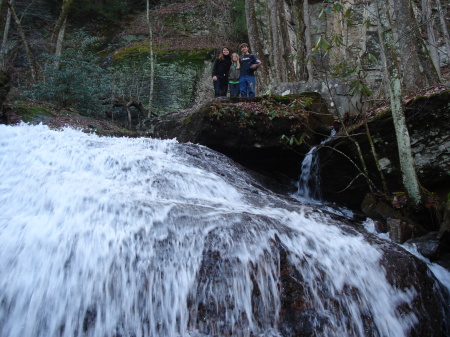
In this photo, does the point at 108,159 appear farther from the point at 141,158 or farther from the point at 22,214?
the point at 22,214

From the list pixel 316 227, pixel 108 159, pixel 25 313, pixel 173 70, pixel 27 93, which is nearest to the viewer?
pixel 25 313

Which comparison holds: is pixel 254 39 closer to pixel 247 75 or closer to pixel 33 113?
pixel 247 75

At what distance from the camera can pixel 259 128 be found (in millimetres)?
7203

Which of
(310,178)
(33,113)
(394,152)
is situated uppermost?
(33,113)

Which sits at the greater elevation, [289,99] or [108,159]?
[289,99]

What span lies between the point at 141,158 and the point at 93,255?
293 centimetres

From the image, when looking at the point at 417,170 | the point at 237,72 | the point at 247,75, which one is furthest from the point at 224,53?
the point at 417,170

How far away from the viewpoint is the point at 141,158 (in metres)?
5.57

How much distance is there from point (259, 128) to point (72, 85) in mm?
7845

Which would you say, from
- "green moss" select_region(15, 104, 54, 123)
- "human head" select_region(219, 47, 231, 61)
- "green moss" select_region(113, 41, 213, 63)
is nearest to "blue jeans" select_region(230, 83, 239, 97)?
"human head" select_region(219, 47, 231, 61)

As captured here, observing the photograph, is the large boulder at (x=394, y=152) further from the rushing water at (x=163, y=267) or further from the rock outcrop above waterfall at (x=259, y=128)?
the rushing water at (x=163, y=267)

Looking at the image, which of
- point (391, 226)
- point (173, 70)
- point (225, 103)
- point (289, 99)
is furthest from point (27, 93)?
point (391, 226)

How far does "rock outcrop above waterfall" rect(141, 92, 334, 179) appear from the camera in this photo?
23.3 ft

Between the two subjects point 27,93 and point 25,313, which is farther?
point 27,93
